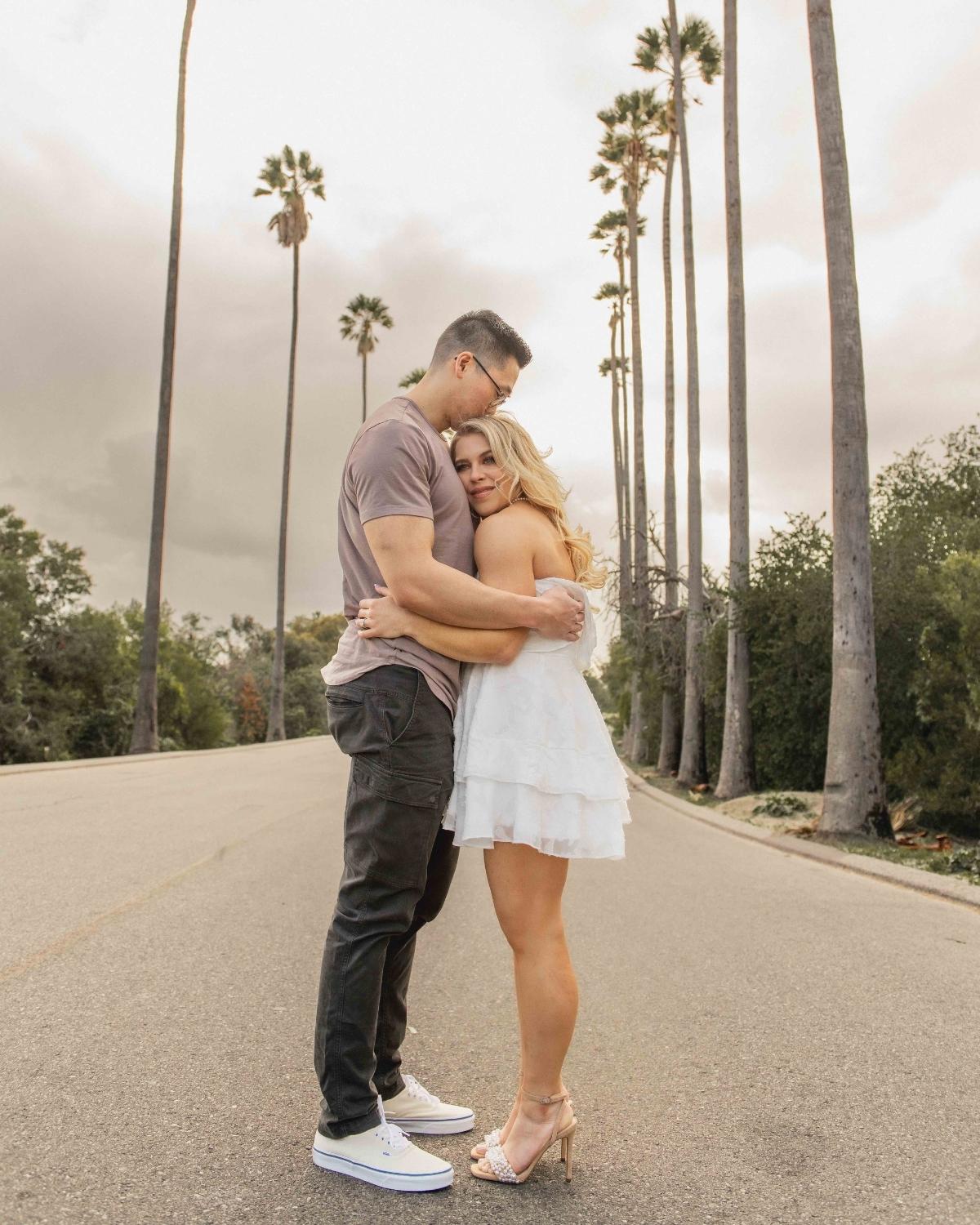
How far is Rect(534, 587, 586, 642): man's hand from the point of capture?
3.15m

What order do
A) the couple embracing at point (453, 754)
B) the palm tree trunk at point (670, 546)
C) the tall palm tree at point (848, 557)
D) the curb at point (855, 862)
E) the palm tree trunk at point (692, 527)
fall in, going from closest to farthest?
the couple embracing at point (453, 754) < the curb at point (855, 862) < the tall palm tree at point (848, 557) < the palm tree trunk at point (692, 527) < the palm tree trunk at point (670, 546)

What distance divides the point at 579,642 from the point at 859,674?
407 inches

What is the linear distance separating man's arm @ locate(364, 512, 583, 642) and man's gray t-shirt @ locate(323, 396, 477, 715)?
5 cm

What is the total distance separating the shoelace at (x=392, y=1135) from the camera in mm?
3027

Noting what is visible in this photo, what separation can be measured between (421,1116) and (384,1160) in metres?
0.43

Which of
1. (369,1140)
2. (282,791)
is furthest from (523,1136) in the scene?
(282,791)

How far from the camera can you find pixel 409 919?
3.13 m

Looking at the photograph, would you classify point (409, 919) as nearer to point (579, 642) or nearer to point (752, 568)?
point (579, 642)

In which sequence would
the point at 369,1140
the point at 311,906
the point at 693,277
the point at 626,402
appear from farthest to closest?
the point at 626,402 → the point at 693,277 → the point at 311,906 → the point at 369,1140

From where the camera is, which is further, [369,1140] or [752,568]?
[752,568]

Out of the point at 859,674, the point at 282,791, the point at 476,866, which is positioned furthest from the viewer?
the point at 282,791

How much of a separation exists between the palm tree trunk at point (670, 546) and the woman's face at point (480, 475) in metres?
24.5

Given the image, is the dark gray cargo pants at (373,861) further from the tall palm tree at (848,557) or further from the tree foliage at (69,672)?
the tree foliage at (69,672)

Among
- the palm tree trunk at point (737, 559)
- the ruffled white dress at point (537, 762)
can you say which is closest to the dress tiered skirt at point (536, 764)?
the ruffled white dress at point (537, 762)
